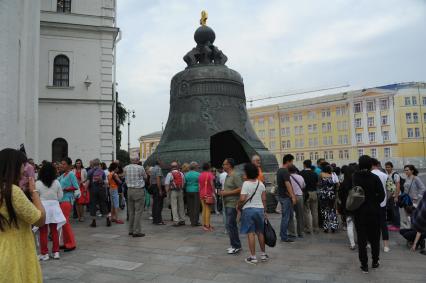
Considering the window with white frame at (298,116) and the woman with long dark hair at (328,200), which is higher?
the window with white frame at (298,116)

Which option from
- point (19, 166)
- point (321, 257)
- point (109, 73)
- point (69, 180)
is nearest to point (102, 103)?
point (109, 73)

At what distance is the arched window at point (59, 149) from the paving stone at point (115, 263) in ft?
53.1

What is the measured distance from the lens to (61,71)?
69.1 ft

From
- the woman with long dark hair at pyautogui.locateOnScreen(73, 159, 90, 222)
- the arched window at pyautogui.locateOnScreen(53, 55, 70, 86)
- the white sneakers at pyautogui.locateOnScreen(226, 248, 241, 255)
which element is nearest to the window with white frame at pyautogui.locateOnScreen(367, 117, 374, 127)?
the arched window at pyautogui.locateOnScreen(53, 55, 70, 86)

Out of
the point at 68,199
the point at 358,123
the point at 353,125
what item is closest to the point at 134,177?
the point at 68,199

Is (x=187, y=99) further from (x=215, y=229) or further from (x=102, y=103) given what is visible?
(x=102, y=103)

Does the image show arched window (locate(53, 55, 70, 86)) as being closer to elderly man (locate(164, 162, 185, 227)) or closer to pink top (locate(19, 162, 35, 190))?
elderly man (locate(164, 162, 185, 227))

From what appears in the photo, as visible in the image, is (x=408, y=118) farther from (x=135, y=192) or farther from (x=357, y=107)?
(x=135, y=192)

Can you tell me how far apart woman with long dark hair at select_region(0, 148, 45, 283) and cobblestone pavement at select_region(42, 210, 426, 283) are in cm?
201

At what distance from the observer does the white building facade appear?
67.0 feet

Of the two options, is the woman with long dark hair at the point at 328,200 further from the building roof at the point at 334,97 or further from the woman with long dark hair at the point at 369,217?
the building roof at the point at 334,97

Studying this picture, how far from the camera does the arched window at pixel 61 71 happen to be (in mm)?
20969

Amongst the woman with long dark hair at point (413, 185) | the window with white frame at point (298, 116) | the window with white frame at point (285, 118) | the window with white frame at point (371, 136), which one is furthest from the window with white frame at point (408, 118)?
the woman with long dark hair at point (413, 185)

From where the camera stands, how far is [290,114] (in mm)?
68438
